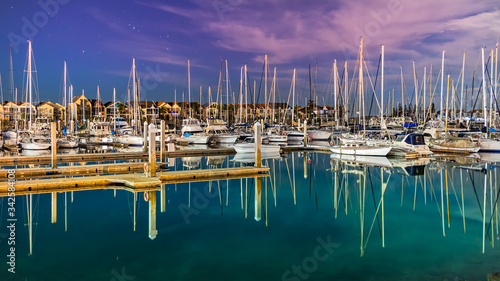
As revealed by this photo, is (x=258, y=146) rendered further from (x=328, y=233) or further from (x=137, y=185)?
(x=328, y=233)

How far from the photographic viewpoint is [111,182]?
70.8ft

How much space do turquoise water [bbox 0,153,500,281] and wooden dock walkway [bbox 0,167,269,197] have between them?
0.85 meters

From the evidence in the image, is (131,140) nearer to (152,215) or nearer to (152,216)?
(152,215)

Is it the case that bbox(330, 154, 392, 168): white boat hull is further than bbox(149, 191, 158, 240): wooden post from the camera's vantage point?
Yes

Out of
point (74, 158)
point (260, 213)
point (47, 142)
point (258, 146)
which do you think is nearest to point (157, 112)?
point (47, 142)

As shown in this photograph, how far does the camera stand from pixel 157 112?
120m

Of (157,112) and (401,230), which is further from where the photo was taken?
(157,112)

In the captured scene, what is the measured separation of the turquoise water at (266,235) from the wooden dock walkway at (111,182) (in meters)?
0.85

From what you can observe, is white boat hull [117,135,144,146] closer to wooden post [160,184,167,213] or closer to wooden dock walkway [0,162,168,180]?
wooden dock walkway [0,162,168,180]

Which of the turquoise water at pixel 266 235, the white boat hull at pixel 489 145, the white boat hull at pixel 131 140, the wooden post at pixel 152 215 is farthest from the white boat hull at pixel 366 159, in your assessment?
the white boat hull at pixel 131 140

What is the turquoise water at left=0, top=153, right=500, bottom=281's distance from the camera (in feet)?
34.8

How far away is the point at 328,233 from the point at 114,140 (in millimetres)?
48019

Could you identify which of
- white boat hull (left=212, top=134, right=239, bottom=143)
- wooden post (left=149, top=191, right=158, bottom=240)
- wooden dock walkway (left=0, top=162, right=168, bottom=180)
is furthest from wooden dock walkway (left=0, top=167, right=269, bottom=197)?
white boat hull (left=212, top=134, right=239, bottom=143)

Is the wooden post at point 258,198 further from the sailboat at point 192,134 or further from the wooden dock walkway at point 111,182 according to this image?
the sailboat at point 192,134
